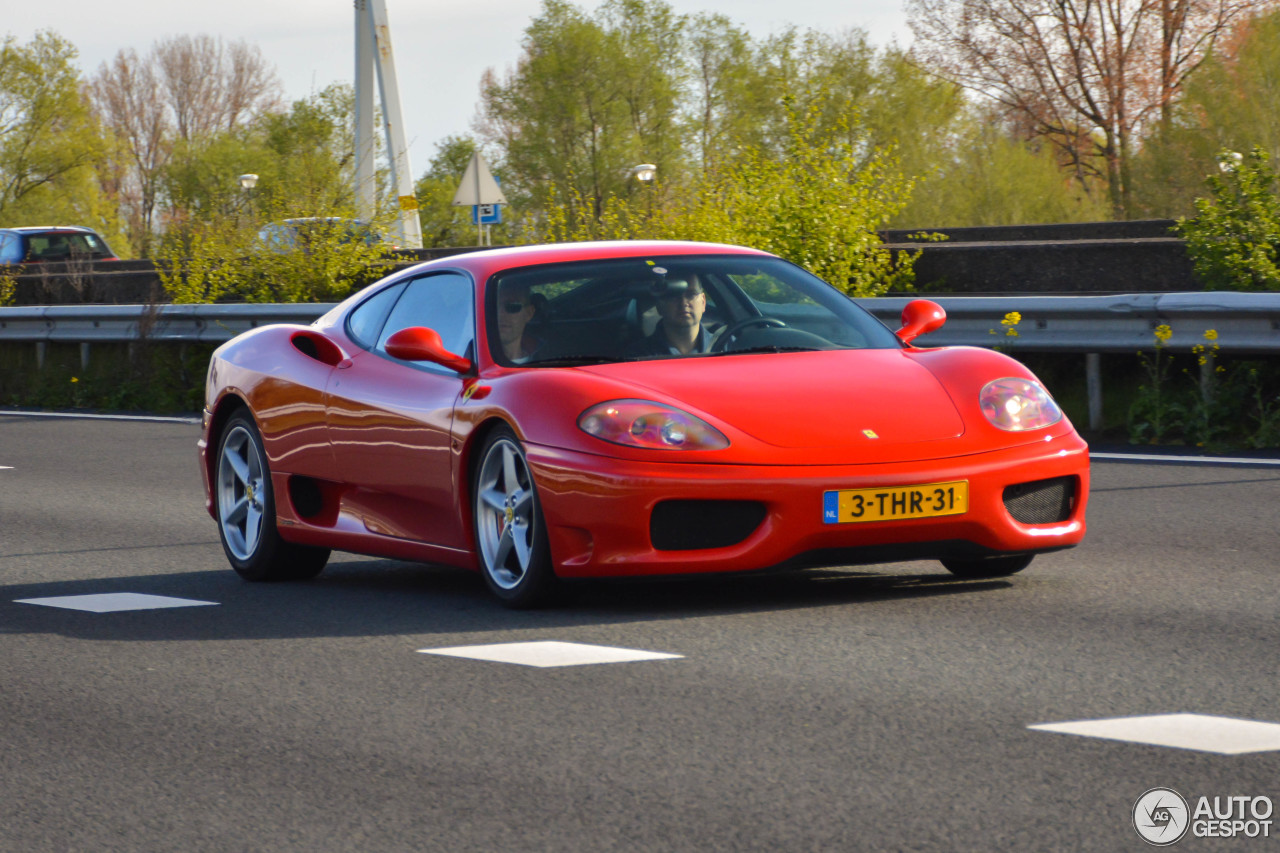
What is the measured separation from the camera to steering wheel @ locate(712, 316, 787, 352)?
6672mm

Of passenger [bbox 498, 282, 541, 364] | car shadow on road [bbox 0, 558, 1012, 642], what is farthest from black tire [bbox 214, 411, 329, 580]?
passenger [bbox 498, 282, 541, 364]

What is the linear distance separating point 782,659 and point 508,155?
5593 cm

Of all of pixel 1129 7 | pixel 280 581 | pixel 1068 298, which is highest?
pixel 1129 7

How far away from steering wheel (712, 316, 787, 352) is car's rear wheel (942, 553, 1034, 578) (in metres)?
1.03

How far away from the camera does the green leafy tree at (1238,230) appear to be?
1246 cm

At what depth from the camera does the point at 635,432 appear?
5867 millimetres

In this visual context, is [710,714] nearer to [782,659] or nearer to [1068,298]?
[782,659]

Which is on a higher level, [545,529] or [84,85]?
[84,85]

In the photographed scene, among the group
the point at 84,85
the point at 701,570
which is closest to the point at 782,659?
the point at 701,570

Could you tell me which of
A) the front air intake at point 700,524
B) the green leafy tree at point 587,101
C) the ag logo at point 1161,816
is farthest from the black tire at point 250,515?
the green leafy tree at point 587,101

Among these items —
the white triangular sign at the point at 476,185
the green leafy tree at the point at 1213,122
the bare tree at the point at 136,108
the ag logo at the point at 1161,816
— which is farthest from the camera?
the bare tree at the point at 136,108

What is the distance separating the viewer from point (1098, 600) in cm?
610

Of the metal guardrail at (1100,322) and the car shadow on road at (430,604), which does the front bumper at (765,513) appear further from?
the metal guardrail at (1100,322)

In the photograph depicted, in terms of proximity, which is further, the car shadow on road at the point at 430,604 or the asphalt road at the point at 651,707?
the car shadow on road at the point at 430,604
